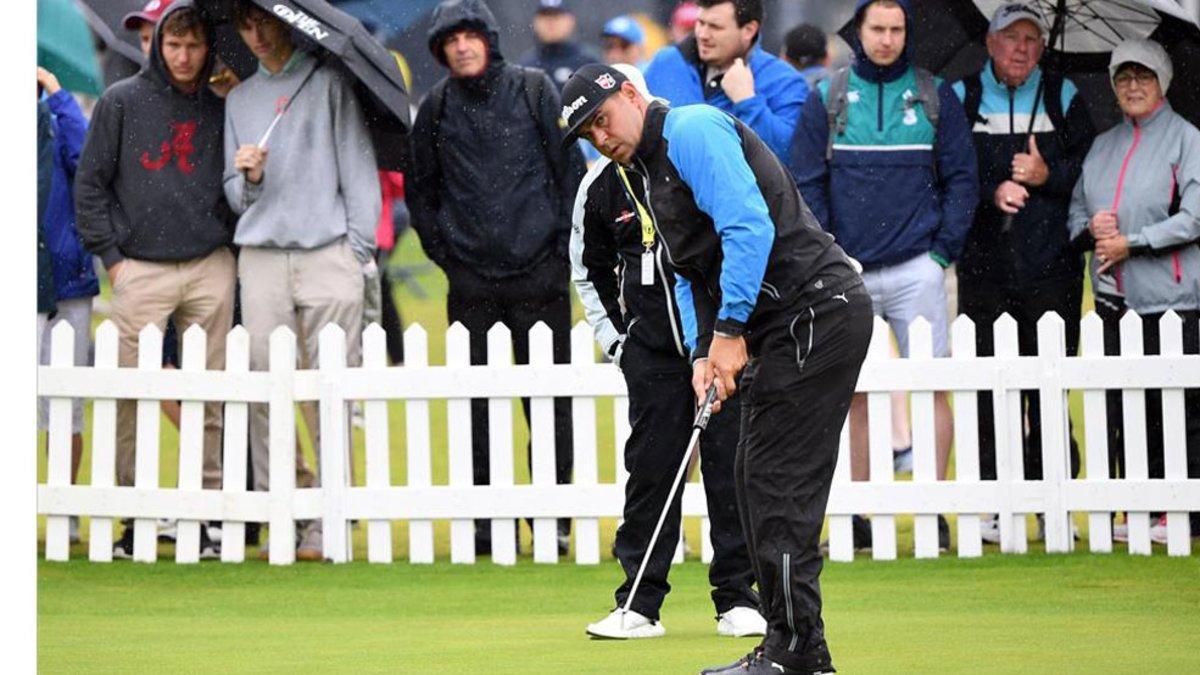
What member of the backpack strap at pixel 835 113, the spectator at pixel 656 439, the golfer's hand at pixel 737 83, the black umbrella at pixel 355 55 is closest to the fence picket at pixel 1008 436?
the backpack strap at pixel 835 113

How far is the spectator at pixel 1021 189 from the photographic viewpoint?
31.5 ft

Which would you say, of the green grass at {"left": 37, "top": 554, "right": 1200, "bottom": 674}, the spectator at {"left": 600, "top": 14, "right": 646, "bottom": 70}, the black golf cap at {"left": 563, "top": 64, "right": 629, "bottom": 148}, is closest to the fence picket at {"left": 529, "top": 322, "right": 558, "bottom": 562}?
the green grass at {"left": 37, "top": 554, "right": 1200, "bottom": 674}

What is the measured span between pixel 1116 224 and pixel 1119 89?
557 mm

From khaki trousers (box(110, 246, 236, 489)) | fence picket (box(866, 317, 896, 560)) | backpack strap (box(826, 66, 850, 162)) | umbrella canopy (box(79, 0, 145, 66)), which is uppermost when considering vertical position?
umbrella canopy (box(79, 0, 145, 66))

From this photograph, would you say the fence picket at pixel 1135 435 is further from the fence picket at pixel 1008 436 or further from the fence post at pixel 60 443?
the fence post at pixel 60 443

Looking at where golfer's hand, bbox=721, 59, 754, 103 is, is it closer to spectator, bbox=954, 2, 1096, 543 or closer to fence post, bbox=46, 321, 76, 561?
spectator, bbox=954, 2, 1096, 543

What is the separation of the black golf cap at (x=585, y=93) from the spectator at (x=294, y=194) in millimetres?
3376

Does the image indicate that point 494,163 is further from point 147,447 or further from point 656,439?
point 656,439

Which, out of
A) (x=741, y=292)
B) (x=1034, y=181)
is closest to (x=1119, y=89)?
(x=1034, y=181)

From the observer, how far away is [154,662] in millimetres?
6762

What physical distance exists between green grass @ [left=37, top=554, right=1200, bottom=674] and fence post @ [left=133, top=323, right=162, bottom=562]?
0.17m

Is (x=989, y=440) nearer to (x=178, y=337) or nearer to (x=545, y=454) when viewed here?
(x=545, y=454)

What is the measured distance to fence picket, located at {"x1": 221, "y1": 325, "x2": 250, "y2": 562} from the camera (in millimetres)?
9320

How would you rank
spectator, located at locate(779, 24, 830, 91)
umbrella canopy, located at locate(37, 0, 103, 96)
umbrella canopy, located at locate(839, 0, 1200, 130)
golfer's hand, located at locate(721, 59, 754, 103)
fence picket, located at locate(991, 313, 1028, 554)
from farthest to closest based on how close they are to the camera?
spectator, located at locate(779, 24, 830, 91) → umbrella canopy, located at locate(37, 0, 103, 96) → umbrella canopy, located at locate(839, 0, 1200, 130) → golfer's hand, located at locate(721, 59, 754, 103) → fence picket, located at locate(991, 313, 1028, 554)
